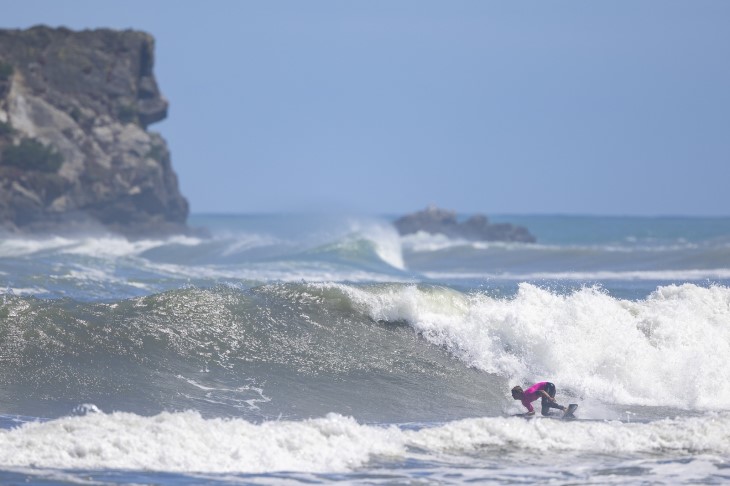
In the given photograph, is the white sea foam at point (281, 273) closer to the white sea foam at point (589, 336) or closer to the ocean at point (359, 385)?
the ocean at point (359, 385)

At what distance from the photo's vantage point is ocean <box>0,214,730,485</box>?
432 inches

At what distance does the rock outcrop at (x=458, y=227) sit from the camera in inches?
2911

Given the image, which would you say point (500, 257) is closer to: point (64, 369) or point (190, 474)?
point (64, 369)

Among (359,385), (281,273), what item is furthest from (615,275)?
(359,385)

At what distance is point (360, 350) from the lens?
17531 millimetres

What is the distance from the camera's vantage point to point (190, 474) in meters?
10.5

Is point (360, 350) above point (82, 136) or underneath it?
underneath

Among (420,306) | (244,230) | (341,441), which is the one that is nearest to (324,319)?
(420,306)

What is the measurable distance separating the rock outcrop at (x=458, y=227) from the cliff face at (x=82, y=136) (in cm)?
1893

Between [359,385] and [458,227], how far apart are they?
62.1 metres

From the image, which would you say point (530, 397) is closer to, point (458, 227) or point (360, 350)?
point (360, 350)

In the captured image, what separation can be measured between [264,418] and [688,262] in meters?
32.7

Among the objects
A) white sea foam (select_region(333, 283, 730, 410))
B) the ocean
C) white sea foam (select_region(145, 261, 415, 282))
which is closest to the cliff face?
white sea foam (select_region(145, 261, 415, 282))

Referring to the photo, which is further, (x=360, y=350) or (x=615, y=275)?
(x=615, y=275)
